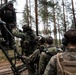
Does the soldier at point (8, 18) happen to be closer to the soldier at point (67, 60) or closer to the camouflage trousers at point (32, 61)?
the camouflage trousers at point (32, 61)

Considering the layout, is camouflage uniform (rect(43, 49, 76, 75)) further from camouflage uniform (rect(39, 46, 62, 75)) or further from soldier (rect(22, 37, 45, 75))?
soldier (rect(22, 37, 45, 75))

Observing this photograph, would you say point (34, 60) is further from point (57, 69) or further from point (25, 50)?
point (57, 69)

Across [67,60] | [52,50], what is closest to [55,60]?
[67,60]

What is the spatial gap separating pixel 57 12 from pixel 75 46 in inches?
2130

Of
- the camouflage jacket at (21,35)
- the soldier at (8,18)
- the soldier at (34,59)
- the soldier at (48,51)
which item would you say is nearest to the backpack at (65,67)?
the soldier at (48,51)

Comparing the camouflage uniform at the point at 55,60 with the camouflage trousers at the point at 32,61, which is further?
the camouflage trousers at the point at 32,61

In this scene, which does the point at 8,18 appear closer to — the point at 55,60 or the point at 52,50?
the point at 52,50

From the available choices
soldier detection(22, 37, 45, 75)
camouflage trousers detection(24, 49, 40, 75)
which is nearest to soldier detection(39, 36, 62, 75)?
soldier detection(22, 37, 45, 75)

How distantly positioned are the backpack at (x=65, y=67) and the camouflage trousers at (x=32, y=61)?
4.38m

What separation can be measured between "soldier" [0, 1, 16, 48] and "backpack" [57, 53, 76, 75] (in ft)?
19.8

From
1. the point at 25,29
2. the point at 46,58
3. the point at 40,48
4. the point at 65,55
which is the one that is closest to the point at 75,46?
the point at 65,55

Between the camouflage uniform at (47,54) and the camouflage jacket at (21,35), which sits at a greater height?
the camouflage jacket at (21,35)

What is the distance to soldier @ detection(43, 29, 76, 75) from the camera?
334cm

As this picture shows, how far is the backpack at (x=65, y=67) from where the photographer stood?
3335 millimetres
